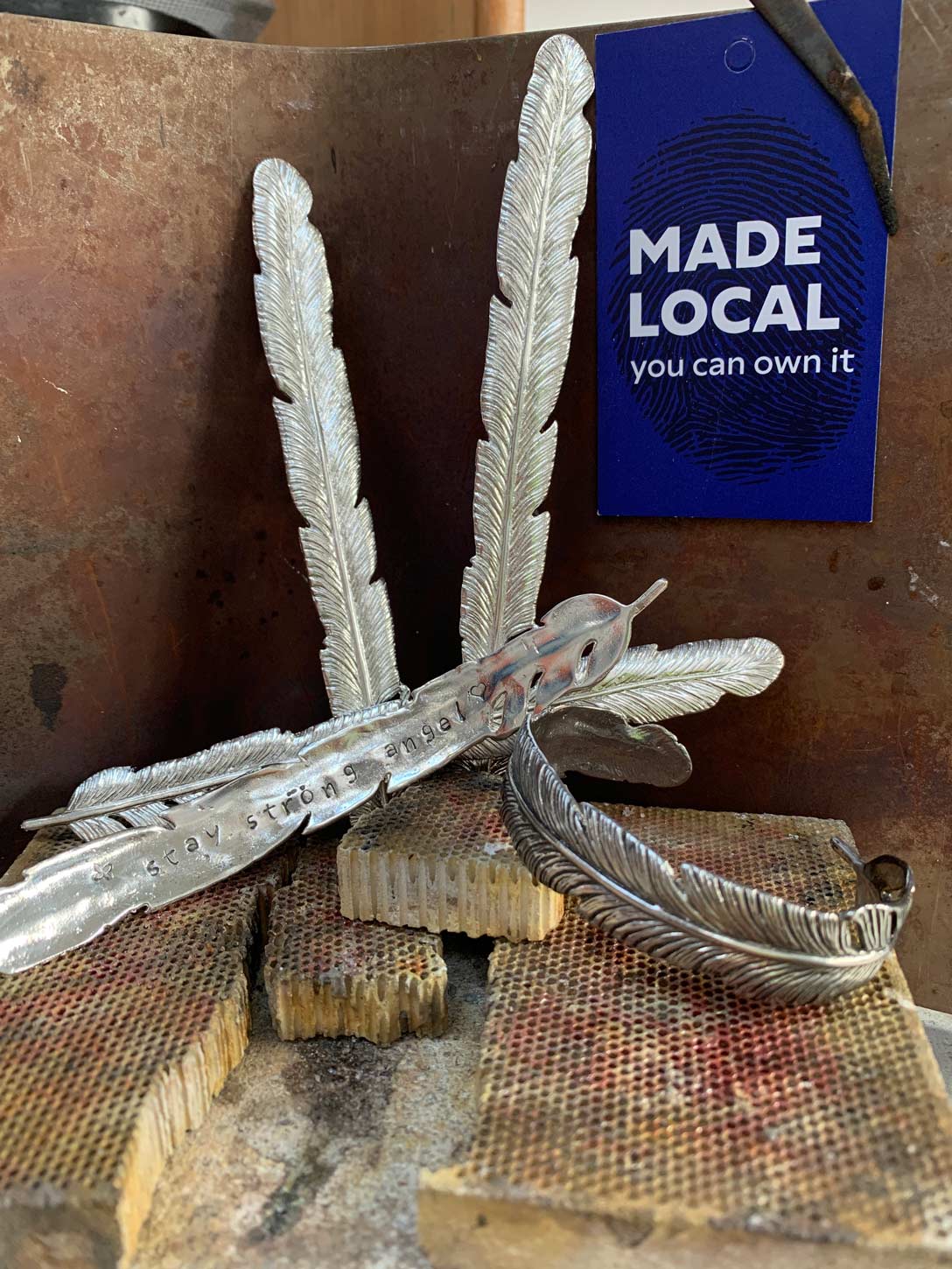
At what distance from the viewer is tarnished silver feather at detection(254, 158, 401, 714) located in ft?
5.11

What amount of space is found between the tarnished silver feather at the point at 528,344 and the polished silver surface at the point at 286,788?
11 cm

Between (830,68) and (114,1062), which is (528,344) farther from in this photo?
(114,1062)

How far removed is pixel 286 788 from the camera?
4.53 feet

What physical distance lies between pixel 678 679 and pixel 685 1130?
704 millimetres

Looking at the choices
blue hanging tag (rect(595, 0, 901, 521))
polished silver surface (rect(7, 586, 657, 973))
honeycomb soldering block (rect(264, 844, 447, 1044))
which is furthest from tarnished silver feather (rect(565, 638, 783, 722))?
honeycomb soldering block (rect(264, 844, 447, 1044))

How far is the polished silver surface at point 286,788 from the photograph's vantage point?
128 cm

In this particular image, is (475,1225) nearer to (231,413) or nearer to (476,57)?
(231,413)

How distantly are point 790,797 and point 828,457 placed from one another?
1.94 ft

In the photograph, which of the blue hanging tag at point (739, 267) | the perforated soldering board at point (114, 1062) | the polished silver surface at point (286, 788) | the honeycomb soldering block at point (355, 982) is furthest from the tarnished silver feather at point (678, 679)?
the perforated soldering board at point (114, 1062)

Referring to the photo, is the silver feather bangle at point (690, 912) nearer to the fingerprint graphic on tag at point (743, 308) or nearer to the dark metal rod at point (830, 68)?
the fingerprint graphic on tag at point (743, 308)

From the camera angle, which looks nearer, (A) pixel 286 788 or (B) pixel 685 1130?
(B) pixel 685 1130

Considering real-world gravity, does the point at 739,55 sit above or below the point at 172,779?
above

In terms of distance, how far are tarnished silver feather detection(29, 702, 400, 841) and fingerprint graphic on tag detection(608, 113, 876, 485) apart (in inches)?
26.4

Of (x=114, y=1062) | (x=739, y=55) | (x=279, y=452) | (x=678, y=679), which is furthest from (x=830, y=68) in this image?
(x=114, y=1062)
